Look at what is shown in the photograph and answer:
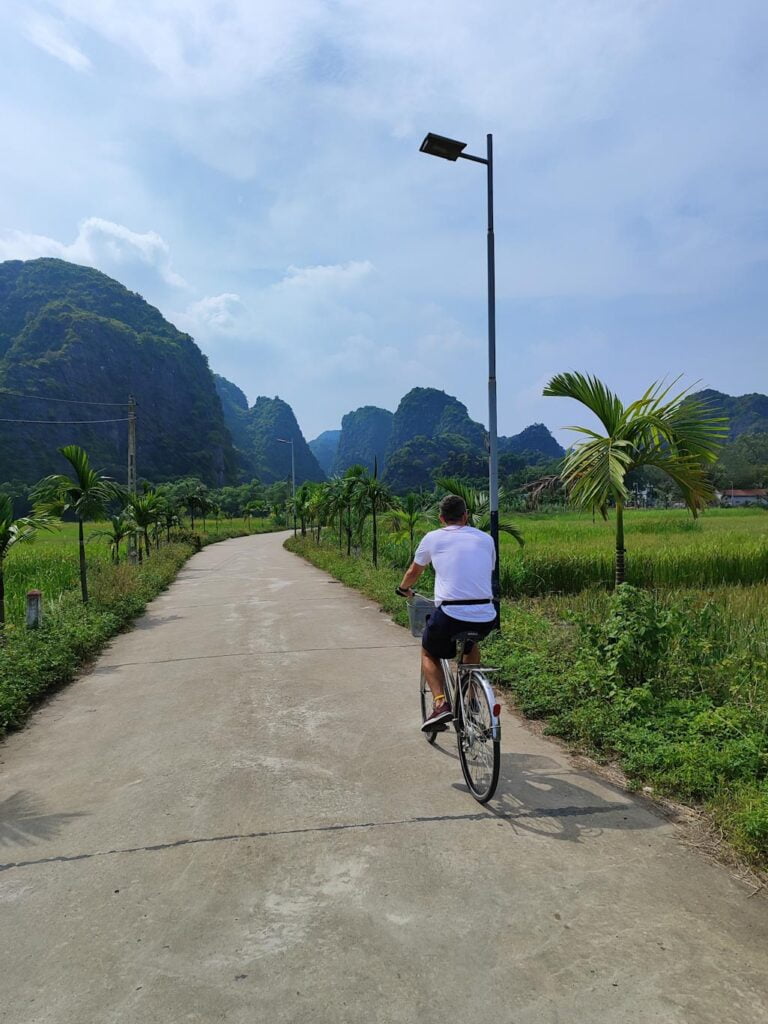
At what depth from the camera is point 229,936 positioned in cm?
245

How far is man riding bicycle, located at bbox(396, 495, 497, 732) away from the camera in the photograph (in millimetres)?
4012

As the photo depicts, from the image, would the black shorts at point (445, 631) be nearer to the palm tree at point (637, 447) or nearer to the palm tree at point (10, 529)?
the palm tree at point (637, 447)

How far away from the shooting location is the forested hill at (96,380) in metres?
79.6

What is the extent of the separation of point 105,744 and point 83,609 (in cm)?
568

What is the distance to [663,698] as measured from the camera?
4859mm

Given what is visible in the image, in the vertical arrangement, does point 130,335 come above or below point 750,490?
above

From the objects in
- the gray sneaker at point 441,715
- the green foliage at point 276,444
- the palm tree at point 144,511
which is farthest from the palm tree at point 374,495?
the green foliage at point 276,444

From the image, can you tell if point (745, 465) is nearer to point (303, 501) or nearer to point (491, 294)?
point (303, 501)

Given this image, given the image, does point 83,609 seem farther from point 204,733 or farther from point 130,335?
point 130,335

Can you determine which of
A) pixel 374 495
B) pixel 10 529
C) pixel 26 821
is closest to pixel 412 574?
pixel 26 821

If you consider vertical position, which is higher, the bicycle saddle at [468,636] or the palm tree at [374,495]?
the palm tree at [374,495]

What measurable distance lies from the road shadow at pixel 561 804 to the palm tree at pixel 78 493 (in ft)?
27.8

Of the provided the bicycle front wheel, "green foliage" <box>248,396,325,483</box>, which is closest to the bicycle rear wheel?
the bicycle front wheel

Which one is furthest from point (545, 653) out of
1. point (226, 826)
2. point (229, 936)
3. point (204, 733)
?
point (229, 936)
